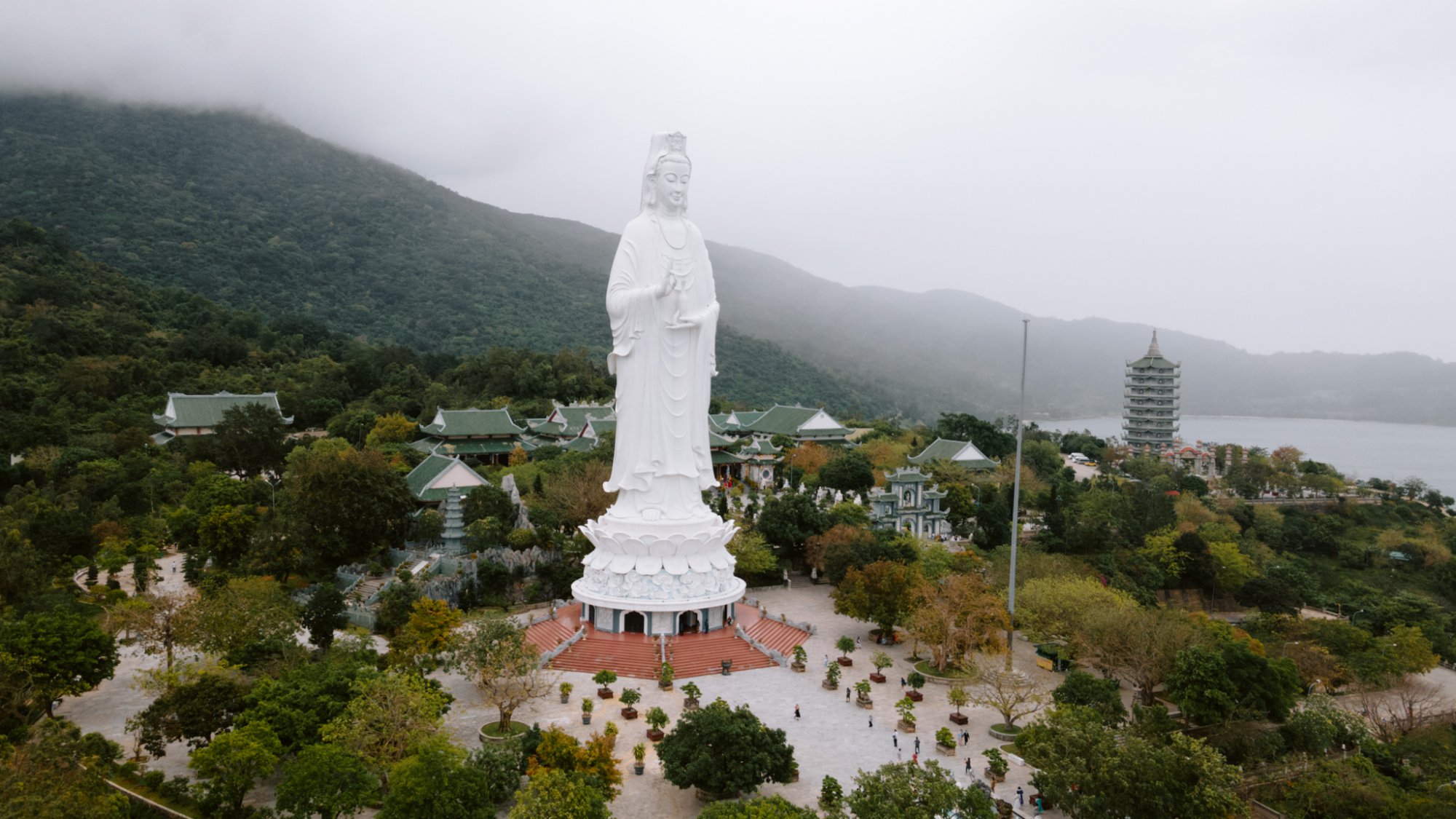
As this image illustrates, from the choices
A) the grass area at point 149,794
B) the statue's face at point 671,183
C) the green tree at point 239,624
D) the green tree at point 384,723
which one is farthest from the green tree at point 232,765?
the statue's face at point 671,183

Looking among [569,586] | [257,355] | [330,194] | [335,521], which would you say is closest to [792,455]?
[569,586]

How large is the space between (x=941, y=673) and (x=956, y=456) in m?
21.7

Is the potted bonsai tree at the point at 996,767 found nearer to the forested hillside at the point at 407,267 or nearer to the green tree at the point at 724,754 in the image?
the green tree at the point at 724,754

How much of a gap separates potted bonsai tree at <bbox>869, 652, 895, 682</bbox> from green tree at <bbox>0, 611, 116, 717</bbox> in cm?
1461

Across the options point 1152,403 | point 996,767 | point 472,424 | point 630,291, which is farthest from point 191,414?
point 1152,403

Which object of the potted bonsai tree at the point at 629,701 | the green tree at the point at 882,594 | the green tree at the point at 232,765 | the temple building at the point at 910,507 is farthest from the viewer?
the temple building at the point at 910,507

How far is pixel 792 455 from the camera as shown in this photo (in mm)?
42656

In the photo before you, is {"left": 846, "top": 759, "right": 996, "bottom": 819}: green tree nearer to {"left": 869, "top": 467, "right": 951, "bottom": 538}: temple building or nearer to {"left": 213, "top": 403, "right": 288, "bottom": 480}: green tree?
{"left": 869, "top": 467, "right": 951, "bottom": 538}: temple building

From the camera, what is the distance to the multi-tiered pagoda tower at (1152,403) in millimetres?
57281

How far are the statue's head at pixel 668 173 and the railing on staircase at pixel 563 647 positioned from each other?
10.4 meters

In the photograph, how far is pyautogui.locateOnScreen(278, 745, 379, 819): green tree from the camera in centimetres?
1182

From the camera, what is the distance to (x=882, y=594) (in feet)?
69.3

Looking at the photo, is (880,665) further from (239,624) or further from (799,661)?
(239,624)

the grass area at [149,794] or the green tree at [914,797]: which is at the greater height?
the green tree at [914,797]
